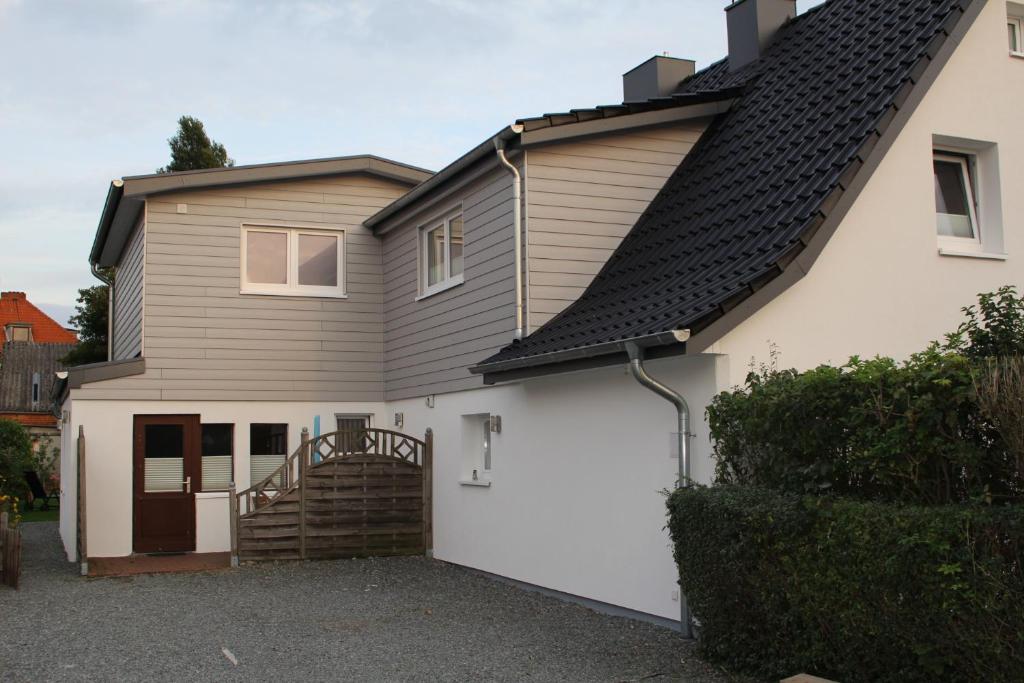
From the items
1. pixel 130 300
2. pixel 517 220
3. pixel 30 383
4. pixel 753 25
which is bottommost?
pixel 517 220

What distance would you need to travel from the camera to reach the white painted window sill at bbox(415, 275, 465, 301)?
14021mm

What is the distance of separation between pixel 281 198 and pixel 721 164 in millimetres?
7572

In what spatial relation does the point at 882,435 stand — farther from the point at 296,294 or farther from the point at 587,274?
the point at 296,294

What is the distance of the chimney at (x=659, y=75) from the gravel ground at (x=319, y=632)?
8.11 m

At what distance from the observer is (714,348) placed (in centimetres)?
876

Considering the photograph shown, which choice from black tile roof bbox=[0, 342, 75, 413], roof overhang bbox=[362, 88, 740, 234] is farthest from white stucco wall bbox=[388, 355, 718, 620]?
black tile roof bbox=[0, 342, 75, 413]

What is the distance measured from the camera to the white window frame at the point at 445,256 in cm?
1418

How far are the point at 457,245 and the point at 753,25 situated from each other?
5.12 meters

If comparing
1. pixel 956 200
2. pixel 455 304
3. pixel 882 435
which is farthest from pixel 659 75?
pixel 882 435

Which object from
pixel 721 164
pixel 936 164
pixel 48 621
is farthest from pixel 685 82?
pixel 48 621

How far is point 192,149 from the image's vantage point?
121ft

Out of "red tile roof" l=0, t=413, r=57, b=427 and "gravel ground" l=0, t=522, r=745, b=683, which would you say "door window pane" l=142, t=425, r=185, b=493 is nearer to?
"gravel ground" l=0, t=522, r=745, b=683

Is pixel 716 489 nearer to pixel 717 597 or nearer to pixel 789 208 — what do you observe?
pixel 717 597

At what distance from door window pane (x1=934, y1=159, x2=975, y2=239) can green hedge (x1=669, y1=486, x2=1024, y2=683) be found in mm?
4829
